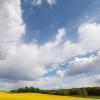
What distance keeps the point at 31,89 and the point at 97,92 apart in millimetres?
20041

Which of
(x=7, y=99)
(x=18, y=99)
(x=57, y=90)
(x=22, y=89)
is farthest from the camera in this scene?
(x=22, y=89)

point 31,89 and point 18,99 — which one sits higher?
point 31,89

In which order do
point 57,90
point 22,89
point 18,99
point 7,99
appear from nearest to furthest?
point 7,99 → point 18,99 → point 57,90 → point 22,89

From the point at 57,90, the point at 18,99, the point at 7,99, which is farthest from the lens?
the point at 57,90

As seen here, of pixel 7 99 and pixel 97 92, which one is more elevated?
pixel 97 92

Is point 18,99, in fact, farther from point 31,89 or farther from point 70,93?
point 31,89

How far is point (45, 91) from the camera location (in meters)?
75.7

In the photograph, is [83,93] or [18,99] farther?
[83,93]

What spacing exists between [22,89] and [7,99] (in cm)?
4570

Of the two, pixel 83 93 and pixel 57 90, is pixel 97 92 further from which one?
pixel 57 90

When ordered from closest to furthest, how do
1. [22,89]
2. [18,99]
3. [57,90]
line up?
[18,99]
[57,90]
[22,89]

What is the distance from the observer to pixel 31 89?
84750 millimetres

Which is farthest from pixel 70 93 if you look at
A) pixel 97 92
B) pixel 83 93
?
pixel 97 92

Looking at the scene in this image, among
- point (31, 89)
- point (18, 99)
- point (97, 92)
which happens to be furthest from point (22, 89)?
point (18, 99)
